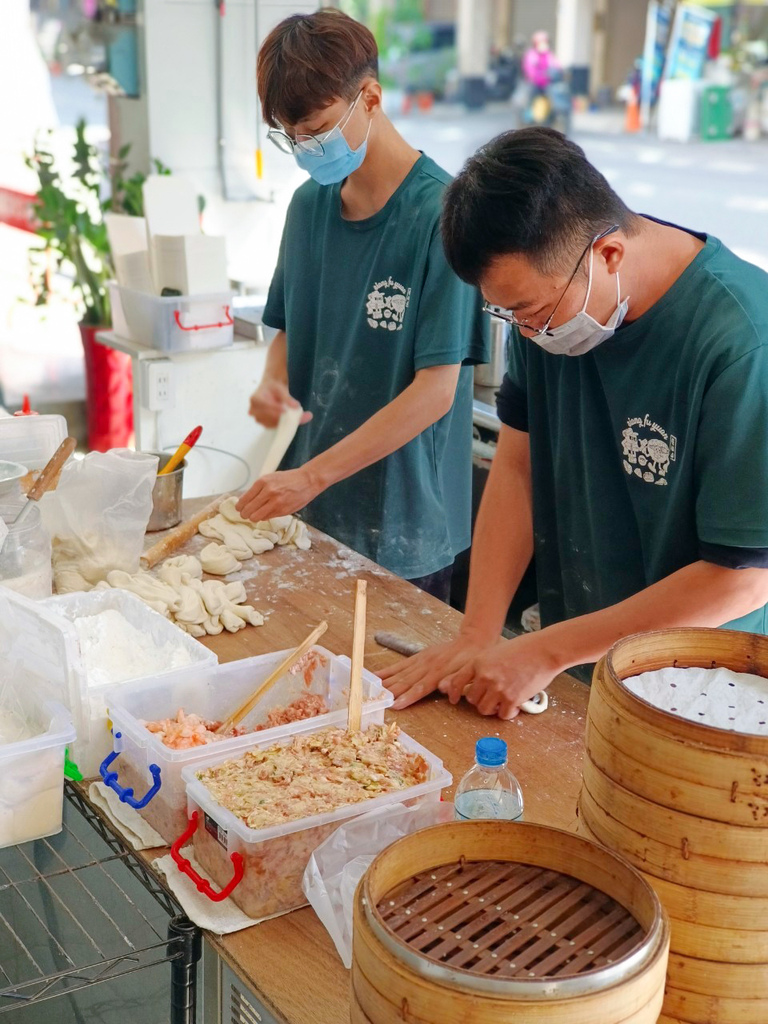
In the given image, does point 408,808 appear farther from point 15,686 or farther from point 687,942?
point 15,686

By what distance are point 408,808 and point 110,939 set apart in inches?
45.0

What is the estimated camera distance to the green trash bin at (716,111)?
21.3 ft

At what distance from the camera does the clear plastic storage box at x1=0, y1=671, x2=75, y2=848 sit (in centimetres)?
146

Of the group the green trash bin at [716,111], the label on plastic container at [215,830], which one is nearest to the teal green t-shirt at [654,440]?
the label on plastic container at [215,830]

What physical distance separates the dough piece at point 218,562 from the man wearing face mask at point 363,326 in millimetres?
109

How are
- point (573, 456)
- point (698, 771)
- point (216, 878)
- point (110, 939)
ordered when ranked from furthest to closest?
1. point (110, 939)
2. point (573, 456)
3. point (216, 878)
4. point (698, 771)

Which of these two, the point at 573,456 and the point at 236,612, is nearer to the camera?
the point at 573,456

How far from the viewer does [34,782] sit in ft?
4.86

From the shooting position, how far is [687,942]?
1.01 metres

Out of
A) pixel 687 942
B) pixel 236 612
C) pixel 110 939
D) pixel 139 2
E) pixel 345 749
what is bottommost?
pixel 110 939

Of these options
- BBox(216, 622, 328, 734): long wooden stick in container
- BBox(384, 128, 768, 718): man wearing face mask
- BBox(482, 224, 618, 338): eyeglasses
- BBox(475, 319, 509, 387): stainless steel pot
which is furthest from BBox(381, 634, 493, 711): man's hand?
BBox(475, 319, 509, 387): stainless steel pot

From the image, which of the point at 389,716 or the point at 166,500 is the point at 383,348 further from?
the point at 389,716

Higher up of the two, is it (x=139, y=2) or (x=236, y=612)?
(x=139, y=2)

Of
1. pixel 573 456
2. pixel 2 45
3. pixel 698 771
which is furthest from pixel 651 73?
pixel 698 771
